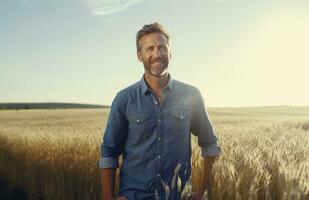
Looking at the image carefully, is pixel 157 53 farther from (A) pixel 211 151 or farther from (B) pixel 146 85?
(A) pixel 211 151

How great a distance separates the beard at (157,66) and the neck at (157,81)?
0.38ft

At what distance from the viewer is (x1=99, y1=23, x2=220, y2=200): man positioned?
3137mm

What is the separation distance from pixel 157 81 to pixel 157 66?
0.64 ft

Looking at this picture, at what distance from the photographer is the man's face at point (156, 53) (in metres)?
3.06

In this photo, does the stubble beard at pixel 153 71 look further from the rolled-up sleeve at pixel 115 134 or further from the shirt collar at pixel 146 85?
the rolled-up sleeve at pixel 115 134

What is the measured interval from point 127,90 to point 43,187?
4884 mm

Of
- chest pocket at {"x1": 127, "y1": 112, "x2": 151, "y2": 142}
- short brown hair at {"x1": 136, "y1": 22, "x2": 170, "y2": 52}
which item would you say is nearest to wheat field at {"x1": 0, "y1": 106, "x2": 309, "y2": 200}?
chest pocket at {"x1": 127, "y1": 112, "x2": 151, "y2": 142}

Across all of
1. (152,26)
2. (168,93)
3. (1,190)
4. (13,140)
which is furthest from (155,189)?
(13,140)

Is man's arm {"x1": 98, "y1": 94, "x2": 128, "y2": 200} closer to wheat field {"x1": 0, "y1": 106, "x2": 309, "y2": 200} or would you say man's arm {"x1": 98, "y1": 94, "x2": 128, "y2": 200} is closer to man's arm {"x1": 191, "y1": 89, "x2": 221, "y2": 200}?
man's arm {"x1": 191, "y1": 89, "x2": 221, "y2": 200}

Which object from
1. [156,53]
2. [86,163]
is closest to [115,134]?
[156,53]

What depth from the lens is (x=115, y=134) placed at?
10.6 feet

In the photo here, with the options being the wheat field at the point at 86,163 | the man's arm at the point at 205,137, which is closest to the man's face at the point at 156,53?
the man's arm at the point at 205,137

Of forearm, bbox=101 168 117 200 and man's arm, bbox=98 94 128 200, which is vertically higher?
man's arm, bbox=98 94 128 200

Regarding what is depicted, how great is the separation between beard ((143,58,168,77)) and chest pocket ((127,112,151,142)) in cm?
28
